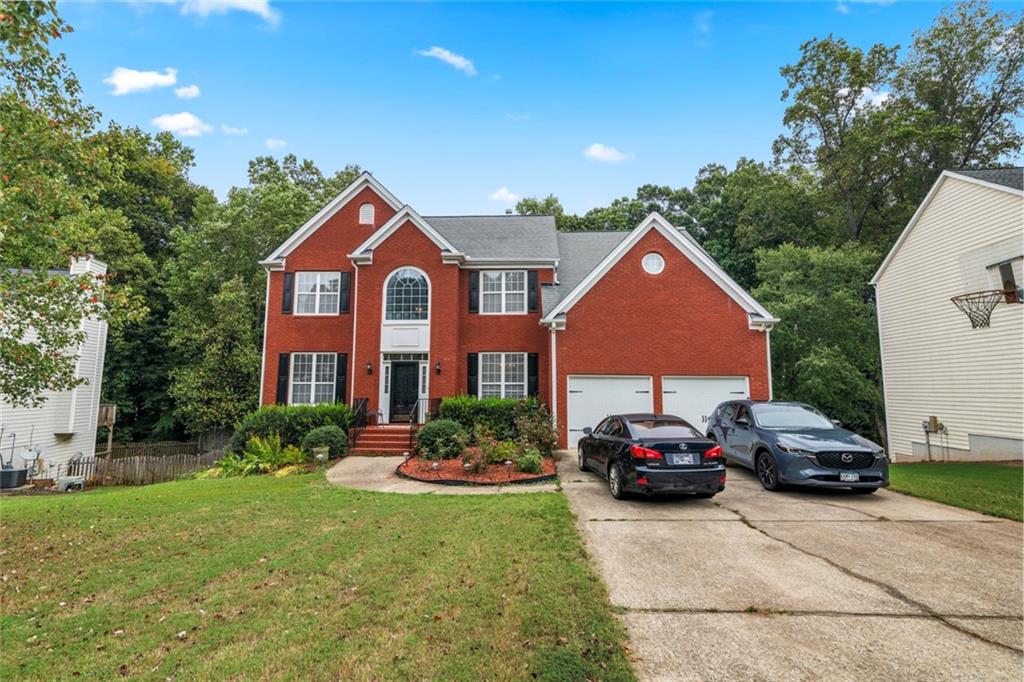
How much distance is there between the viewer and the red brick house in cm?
1526

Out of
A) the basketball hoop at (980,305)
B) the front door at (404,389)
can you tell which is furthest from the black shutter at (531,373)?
the basketball hoop at (980,305)

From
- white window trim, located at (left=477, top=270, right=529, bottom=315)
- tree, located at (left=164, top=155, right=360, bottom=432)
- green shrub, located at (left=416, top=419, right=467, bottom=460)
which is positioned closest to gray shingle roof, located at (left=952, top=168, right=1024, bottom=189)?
white window trim, located at (left=477, top=270, right=529, bottom=315)

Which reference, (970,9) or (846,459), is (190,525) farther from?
(970,9)

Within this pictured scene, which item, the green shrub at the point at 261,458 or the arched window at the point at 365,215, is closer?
the green shrub at the point at 261,458

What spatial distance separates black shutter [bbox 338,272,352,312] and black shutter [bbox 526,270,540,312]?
7135 mm

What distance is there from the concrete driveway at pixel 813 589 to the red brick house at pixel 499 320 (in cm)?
774

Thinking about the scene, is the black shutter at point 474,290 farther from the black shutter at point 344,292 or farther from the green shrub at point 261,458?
the green shrub at point 261,458

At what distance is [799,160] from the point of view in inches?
1159

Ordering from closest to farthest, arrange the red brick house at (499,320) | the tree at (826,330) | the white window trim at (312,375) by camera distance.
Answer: the red brick house at (499,320)
the white window trim at (312,375)
the tree at (826,330)

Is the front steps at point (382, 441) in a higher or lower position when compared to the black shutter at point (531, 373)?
lower

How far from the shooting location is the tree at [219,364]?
68.8ft

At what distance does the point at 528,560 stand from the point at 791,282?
69.8 ft

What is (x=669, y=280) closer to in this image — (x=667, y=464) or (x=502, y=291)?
(x=502, y=291)

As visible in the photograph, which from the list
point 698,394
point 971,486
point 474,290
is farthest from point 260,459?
point 971,486
